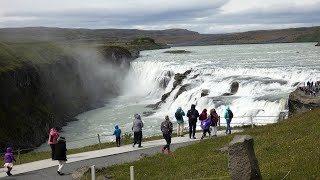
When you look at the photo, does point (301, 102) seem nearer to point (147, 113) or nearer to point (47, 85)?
point (147, 113)

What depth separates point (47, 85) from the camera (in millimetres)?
54844

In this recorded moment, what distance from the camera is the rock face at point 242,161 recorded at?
11312mm

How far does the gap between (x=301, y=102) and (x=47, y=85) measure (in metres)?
33.4

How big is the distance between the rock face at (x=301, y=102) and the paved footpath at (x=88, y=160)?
1054cm

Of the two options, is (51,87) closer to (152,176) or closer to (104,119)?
(104,119)

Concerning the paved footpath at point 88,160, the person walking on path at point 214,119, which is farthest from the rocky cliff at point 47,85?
the person walking on path at point 214,119

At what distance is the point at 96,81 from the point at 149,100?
495 inches

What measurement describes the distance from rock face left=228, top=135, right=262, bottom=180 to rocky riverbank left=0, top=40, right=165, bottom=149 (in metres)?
27.0

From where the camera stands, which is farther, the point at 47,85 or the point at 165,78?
the point at 165,78

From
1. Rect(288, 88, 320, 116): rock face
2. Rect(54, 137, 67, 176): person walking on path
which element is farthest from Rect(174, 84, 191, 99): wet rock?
Rect(54, 137, 67, 176): person walking on path

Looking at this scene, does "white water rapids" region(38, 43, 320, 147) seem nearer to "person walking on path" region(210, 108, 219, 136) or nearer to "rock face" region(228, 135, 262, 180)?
"person walking on path" region(210, 108, 219, 136)

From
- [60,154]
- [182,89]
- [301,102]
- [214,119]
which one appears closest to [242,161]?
[60,154]

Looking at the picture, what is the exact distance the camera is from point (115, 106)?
6350 cm

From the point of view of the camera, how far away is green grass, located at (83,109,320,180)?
1297cm
